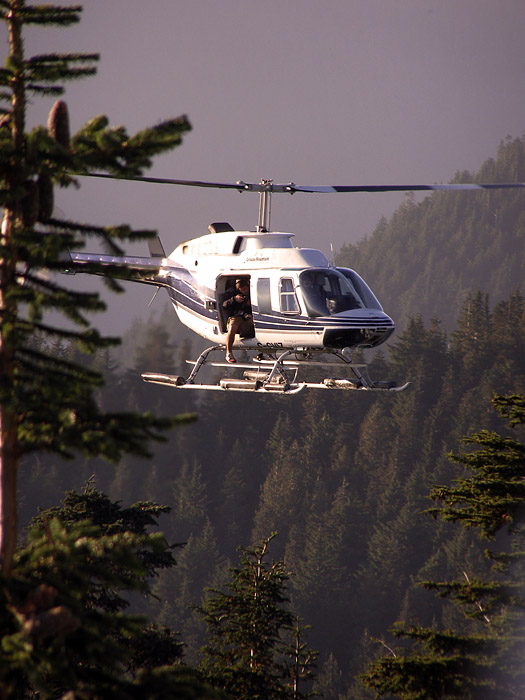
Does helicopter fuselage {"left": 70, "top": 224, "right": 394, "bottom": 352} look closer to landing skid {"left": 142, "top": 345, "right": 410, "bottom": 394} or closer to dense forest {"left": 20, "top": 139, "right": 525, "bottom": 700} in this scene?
landing skid {"left": 142, "top": 345, "right": 410, "bottom": 394}

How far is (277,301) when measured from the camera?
21.5 m

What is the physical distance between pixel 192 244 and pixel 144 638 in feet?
33.2

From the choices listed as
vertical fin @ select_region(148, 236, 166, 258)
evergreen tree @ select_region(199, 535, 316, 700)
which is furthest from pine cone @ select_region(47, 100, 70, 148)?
vertical fin @ select_region(148, 236, 166, 258)

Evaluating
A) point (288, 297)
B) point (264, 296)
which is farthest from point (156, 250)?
point (288, 297)

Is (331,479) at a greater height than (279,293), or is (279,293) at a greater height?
(279,293)

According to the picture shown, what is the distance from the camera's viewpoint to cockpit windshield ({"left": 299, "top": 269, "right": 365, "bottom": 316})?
20.6 m

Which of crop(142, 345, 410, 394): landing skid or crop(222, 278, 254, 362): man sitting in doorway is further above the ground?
crop(222, 278, 254, 362): man sitting in doorway

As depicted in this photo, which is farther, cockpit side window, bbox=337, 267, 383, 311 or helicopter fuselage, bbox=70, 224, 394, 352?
cockpit side window, bbox=337, 267, 383, 311

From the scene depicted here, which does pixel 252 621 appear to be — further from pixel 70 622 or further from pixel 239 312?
pixel 70 622

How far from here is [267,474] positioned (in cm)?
15262

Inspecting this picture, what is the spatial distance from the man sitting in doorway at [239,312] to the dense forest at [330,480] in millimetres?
90976

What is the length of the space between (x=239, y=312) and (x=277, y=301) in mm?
2006

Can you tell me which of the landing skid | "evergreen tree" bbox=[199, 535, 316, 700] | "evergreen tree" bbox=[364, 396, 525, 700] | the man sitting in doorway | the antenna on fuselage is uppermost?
the antenna on fuselage

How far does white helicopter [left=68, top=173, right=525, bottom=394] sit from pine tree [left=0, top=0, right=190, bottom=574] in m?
11.6
